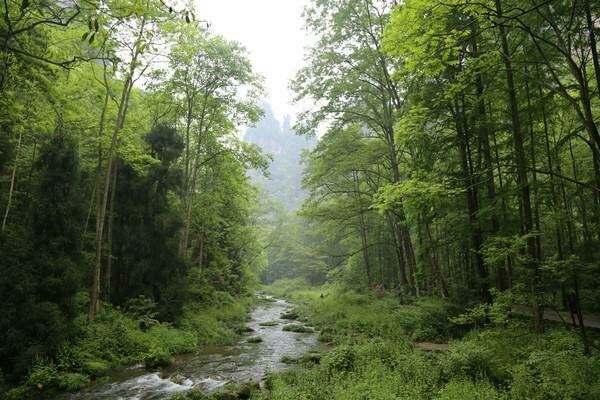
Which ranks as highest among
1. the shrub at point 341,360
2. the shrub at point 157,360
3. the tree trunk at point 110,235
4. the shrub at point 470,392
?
the tree trunk at point 110,235

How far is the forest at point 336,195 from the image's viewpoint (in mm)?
6777

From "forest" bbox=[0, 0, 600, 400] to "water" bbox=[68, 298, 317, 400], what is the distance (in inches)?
8.0

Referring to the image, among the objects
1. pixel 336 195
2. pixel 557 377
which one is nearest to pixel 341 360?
pixel 557 377

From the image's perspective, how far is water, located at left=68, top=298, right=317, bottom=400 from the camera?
8.98m

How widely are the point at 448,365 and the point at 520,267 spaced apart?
2.56m

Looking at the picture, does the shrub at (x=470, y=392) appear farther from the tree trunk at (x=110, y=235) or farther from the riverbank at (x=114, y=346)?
the tree trunk at (x=110, y=235)

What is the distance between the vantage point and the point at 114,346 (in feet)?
39.0

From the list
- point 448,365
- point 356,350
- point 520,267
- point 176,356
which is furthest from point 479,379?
point 176,356

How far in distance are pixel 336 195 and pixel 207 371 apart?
519 inches

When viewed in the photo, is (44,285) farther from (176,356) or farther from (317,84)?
(317,84)

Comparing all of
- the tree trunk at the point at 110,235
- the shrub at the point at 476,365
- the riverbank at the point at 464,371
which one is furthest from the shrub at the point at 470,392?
the tree trunk at the point at 110,235

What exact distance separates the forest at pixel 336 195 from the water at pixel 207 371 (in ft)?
0.67

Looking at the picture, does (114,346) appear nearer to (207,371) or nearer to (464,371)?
(207,371)

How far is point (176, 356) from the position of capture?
1294 cm
